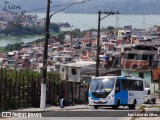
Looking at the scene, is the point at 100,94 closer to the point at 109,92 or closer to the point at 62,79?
the point at 109,92

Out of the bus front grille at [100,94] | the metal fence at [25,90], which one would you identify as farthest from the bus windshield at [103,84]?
the metal fence at [25,90]

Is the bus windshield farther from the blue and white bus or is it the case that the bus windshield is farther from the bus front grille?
the bus front grille

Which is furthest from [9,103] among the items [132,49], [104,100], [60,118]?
[132,49]

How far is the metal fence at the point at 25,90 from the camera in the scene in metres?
33.3

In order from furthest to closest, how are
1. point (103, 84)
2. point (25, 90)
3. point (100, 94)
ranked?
point (103, 84), point (100, 94), point (25, 90)

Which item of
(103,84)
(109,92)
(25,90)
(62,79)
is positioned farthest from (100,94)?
(62,79)

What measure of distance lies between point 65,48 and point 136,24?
48.9 meters

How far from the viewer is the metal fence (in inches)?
1313

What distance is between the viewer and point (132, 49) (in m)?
96.0

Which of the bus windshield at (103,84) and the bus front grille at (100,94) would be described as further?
the bus windshield at (103,84)

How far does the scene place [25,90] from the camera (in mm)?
37094

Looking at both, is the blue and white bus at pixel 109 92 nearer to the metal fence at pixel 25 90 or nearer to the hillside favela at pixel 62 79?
the hillside favela at pixel 62 79

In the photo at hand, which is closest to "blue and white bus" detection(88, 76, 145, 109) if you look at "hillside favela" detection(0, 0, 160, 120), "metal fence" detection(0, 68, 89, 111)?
"hillside favela" detection(0, 0, 160, 120)

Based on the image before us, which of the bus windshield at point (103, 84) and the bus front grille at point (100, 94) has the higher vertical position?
the bus windshield at point (103, 84)
